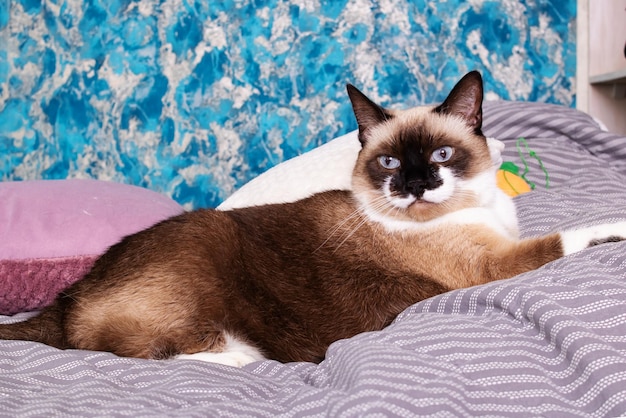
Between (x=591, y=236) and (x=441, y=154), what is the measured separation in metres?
0.42

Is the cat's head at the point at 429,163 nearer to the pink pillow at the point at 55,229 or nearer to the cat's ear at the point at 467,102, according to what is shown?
the cat's ear at the point at 467,102

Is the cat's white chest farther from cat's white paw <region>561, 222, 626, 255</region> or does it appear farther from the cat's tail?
the cat's tail

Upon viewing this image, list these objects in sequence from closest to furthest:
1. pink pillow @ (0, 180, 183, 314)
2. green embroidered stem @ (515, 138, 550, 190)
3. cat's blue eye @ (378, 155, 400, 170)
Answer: cat's blue eye @ (378, 155, 400, 170), pink pillow @ (0, 180, 183, 314), green embroidered stem @ (515, 138, 550, 190)

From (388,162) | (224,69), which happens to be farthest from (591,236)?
(224,69)

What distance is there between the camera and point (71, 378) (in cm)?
132

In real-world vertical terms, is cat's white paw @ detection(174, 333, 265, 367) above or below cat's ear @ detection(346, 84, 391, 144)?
below

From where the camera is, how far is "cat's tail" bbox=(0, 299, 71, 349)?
159cm

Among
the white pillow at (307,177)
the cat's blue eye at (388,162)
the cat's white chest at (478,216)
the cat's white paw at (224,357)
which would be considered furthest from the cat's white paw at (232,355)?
the white pillow at (307,177)

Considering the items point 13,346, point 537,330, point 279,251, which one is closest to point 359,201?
point 279,251

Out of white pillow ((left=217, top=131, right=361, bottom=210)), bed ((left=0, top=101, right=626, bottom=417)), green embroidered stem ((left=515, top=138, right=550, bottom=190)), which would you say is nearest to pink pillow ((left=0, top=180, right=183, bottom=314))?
white pillow ((left=217, top=131, right=361, bottom=210))

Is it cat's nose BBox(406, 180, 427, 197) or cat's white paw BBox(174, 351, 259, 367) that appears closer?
cat's white paw BBox(174, 351, 259, 367)

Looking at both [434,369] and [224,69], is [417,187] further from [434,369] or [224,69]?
[224,69]

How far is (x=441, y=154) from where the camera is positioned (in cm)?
179

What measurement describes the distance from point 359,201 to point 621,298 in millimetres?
855
